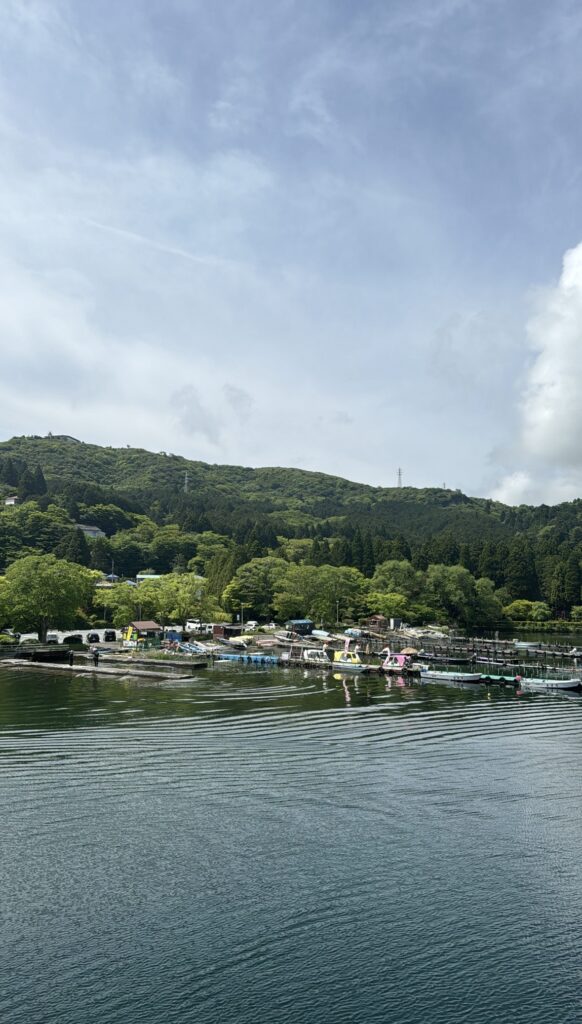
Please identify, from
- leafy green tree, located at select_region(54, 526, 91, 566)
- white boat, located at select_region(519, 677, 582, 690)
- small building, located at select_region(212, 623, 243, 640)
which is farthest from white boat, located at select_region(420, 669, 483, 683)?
leafy green tree, located at select_region(54, 526, 91, 566)

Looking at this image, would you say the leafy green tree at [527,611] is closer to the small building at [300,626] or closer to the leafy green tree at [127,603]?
the small building at [300,626]

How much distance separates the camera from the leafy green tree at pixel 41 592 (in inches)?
2891

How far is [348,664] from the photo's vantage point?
66062mm

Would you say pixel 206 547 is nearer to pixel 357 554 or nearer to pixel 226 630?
pixel 357 554

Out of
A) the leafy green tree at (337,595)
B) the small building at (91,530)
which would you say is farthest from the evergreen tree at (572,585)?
the small building at (91,530)

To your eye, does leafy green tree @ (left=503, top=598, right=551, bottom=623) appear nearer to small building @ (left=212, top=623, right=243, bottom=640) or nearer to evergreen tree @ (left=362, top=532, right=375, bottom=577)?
evergreen tree @ (left=362, top=532, right=375, bottom=577)

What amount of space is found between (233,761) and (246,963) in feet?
49.1

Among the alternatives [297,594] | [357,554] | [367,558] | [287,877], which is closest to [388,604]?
[297,594]

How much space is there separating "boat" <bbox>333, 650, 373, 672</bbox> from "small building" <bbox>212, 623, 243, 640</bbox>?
26.7 m

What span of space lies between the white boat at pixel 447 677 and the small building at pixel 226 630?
3490 cm

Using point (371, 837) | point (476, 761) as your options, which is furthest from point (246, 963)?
point (476, 761)

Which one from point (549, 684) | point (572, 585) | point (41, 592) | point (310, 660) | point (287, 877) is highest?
point (572, 585)

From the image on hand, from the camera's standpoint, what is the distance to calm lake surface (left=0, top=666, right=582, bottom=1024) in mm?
14008

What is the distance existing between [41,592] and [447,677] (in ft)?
138
